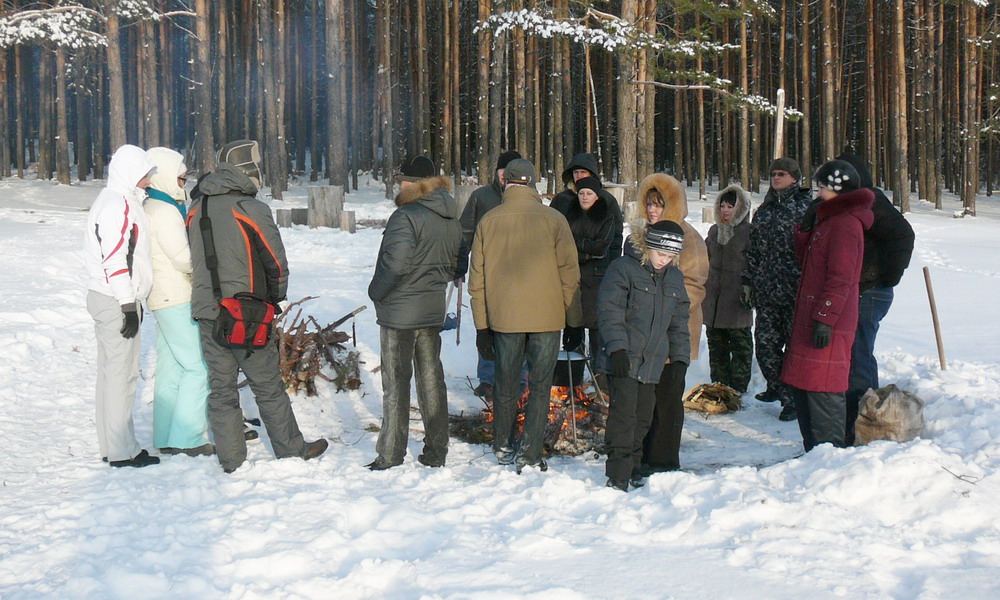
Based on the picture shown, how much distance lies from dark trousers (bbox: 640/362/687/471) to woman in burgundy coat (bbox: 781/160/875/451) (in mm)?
696

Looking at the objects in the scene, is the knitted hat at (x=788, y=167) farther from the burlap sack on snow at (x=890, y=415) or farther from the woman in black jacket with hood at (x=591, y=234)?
the burlap sack on snow at (x=890, y=415)

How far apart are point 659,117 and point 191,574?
41.5 m

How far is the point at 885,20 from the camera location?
32.2 metres

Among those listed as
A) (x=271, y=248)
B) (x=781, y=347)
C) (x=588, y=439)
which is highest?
(x=271, y=248)

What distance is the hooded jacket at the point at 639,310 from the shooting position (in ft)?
15.1

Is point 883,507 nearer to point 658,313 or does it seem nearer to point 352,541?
point 658,313

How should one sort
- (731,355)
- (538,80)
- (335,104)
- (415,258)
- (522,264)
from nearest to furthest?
1. (415,258)
2. (522,264)
3. (731,355)
4. (335,104)
5. (538,80)

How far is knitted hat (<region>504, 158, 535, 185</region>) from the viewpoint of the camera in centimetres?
501

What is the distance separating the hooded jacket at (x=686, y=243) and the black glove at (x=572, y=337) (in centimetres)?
80

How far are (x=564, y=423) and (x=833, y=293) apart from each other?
2006 millimetres

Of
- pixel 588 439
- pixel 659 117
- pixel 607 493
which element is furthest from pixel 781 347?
pixel 659 117

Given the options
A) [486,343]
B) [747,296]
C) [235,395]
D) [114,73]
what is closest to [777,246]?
[747,296]

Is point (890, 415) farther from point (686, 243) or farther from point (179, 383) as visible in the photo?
point (179, 383)

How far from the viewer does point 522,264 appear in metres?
4.96
